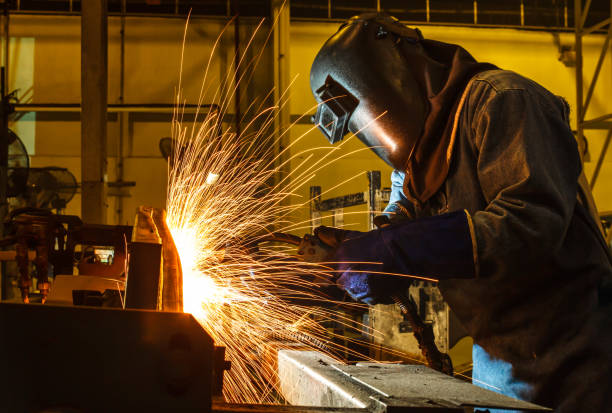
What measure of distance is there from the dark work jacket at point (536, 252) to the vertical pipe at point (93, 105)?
3587 mm

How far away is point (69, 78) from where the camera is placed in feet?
A: 30.5

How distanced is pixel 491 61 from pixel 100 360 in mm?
9992

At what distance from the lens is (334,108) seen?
1834 millimetres

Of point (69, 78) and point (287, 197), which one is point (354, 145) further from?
point (69, 78)

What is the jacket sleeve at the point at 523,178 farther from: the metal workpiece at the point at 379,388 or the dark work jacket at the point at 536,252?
the metal workpiece at the point at 379,388

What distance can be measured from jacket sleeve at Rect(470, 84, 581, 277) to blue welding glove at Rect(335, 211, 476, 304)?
1.4 inches

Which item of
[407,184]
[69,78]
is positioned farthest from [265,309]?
[69,78]

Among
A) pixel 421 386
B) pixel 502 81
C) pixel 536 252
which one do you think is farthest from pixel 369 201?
pixel 421 386

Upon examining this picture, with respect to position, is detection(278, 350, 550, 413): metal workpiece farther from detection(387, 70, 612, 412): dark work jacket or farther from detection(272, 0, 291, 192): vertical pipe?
detection(272, 0, 291, 192): vertical pipe

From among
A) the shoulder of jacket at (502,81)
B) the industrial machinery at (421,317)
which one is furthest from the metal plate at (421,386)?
the industrial machinery at (421,317)

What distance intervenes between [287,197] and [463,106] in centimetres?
737

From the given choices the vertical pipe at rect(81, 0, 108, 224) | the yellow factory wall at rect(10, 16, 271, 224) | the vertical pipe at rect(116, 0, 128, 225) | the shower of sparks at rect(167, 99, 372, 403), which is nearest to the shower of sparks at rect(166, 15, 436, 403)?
the shower of sparks at rect(167, 99, 372, 403)

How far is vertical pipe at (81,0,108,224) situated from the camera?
427cm

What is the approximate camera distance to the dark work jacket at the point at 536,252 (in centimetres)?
121
